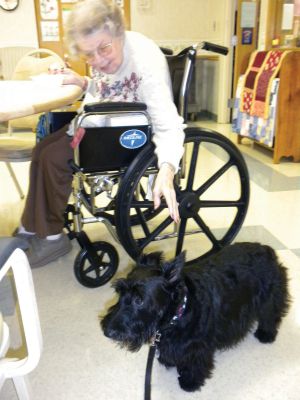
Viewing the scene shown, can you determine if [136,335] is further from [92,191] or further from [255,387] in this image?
[92,191]

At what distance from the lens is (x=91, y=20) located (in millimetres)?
1189

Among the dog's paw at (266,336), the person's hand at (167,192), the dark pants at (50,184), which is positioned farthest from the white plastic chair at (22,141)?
the dog's paw at (266,336)

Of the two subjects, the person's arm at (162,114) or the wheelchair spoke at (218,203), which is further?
the wheelchair spoke at (218,203)

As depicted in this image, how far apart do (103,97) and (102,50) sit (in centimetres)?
26

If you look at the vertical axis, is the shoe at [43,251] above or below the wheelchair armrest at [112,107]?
below

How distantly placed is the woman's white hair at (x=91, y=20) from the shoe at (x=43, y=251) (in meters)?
0.81

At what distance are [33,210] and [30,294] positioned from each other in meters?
0.88

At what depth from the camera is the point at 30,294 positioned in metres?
0.74

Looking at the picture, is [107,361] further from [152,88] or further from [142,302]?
[152,88]

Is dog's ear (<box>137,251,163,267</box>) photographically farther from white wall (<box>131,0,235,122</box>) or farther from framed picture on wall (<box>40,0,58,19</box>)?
framed picture on wall (<box>40,0,58,19</box>)

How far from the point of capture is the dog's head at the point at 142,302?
0.86 metres

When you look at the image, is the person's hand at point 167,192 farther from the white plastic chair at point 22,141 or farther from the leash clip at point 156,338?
the white plastic chair at point 22,141

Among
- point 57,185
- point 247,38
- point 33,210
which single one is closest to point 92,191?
point 57,185

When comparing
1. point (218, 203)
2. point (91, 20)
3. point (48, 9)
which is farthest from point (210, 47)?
point (48, 9)
